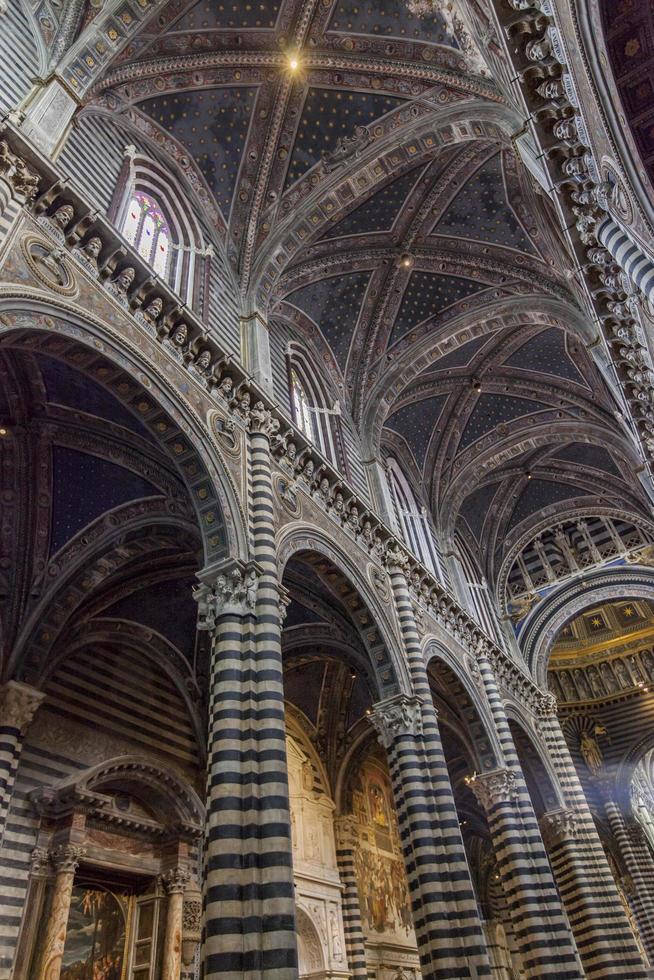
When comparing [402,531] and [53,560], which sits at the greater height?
[402,531]

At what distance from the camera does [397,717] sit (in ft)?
37.2

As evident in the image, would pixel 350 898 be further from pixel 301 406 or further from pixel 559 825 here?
pixel 301 406

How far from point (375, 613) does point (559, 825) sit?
36.1 ft

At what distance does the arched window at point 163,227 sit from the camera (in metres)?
11.6

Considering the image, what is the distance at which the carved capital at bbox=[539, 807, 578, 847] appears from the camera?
18359 millimetres

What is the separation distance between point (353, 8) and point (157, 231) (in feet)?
18.5

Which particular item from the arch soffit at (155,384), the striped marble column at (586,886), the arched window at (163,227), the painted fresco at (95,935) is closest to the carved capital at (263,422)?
the arch soffit at (155,384)

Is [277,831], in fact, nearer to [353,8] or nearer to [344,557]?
[344,557]

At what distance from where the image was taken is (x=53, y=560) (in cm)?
1143

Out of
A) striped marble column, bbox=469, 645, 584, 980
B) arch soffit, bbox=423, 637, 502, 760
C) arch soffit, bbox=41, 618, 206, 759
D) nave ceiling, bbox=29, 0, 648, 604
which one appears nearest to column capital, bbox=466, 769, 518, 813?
striped marble column, bbox=469, 645, 584, 980

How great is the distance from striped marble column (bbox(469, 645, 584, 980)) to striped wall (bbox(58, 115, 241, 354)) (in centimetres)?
1078

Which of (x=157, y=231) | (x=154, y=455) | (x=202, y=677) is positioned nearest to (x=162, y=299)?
(x=154, y=455)

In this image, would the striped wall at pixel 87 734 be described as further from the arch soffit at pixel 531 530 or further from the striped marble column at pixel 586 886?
the arch soffit at pixel 531 530

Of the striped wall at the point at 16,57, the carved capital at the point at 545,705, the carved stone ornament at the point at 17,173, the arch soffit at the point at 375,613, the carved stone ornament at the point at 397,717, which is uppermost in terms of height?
the striped wall at the point at 16,57
